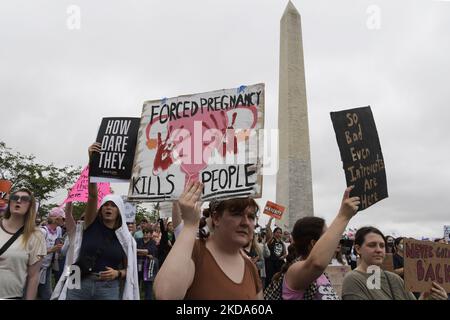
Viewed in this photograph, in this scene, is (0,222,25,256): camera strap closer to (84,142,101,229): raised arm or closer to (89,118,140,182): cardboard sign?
(84,142,101,229): raised arm

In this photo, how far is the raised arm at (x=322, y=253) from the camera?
6.81 feet

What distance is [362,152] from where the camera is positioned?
2.94 m

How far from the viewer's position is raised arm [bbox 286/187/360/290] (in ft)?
6.81

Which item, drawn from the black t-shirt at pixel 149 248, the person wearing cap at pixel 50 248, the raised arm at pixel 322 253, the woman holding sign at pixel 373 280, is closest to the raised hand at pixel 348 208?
the raised arm at pixel 322 253

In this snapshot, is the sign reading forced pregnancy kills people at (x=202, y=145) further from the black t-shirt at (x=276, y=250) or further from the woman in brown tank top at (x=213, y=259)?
the black t-shirt at (x=276, y=250)

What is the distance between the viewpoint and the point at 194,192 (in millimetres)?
1762

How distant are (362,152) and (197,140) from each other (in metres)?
1.16

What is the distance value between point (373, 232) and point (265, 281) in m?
6.05

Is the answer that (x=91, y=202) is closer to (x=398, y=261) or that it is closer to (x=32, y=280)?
(x=32, y=280)

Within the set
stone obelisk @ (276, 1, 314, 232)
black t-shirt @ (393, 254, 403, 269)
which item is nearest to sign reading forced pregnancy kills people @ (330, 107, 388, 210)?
black t-shirt @ (393, 254, 403, 269)

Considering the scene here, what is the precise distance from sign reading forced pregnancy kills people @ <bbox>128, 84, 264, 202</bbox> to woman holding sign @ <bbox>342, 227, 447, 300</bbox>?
0.86 meters

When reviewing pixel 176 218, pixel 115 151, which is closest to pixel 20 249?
pixel 115 151

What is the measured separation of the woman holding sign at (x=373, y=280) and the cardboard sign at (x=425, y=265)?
0.06 meters
